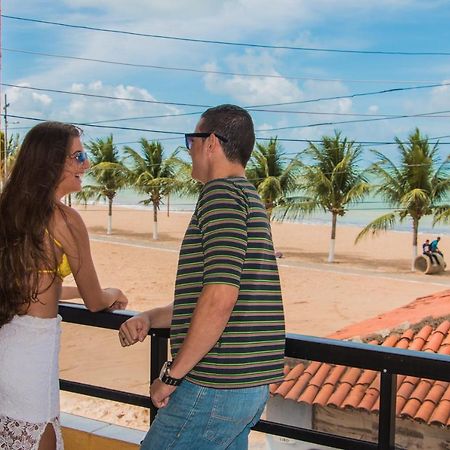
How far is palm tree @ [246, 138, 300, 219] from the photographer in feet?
121

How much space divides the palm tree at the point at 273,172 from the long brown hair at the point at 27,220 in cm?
3491

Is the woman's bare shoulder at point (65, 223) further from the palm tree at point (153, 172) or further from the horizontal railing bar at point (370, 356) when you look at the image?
the palm tree at point (153, 172)

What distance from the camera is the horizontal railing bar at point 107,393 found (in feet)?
7.42

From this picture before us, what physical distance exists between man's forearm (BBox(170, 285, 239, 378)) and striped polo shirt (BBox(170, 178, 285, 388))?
0.09 feet

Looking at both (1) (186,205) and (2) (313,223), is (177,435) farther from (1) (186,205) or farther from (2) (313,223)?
(1) (186,205)

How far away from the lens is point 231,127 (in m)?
1.67

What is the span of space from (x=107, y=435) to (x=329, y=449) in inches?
34.5

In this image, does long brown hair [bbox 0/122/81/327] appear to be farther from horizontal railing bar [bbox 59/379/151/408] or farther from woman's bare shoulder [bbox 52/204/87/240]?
horizontal railing bar [bbox 59/379/151/408]

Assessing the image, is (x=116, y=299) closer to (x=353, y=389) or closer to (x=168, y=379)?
(x=168, y=379)

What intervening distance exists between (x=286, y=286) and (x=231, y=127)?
2360 cm

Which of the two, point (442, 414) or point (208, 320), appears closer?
point (208, 320)

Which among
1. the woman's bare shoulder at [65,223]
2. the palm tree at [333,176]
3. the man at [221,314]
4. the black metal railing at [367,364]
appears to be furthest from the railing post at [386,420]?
the palm tree at [333,176]

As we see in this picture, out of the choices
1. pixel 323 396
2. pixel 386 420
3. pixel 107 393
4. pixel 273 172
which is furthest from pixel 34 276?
pixel 273 172

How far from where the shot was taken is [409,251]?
42812 millimetres
